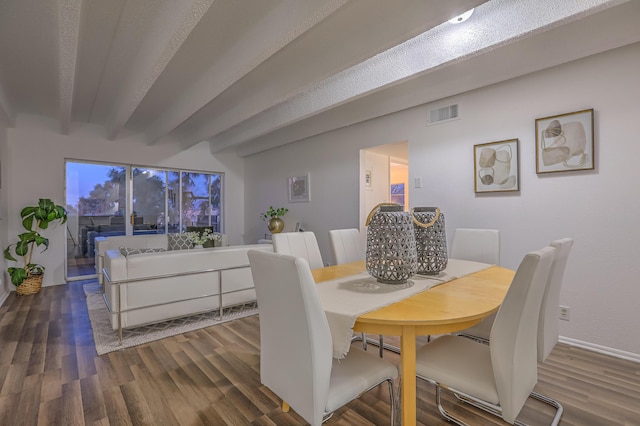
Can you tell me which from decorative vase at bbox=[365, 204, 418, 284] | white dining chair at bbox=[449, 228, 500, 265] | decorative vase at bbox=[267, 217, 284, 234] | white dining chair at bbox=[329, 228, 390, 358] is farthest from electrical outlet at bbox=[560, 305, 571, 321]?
decorative vase at bbox=[267, 217, 284, 234]

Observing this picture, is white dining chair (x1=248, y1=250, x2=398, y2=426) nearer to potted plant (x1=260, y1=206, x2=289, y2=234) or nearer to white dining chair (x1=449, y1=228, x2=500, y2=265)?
white dining chair (x1=449, y1=228, x2=500, y2=265)

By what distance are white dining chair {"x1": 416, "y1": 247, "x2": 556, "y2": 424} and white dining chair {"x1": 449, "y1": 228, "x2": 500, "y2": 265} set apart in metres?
1.24

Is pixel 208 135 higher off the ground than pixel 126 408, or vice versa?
pixel 208 135

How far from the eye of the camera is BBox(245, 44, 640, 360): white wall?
7.73 ft

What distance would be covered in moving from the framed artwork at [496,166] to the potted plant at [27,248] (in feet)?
19.3

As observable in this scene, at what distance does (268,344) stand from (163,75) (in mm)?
3425

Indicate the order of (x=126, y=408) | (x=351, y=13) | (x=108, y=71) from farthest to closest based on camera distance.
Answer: (x=108, y=71) → (x=351, y=13) → (x=126, y=408)

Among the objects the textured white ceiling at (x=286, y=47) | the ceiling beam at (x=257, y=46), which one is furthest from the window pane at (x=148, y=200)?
the ceiling beam at (x=257, y=46)

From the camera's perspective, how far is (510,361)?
1.13 metres

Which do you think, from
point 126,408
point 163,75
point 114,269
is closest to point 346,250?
point 126,408

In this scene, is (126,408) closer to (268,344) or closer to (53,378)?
(53,378)

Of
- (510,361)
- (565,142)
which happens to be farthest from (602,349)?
(510,361)

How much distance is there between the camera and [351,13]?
2.37m

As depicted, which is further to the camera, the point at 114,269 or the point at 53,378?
the point at 114,269
